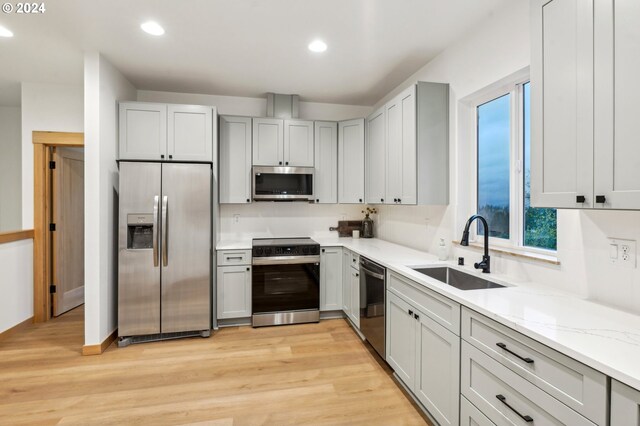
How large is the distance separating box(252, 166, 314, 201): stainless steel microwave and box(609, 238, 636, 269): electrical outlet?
Answer: 9.55 ft

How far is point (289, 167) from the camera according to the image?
3867 millimetres

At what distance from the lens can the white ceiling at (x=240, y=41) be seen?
2.25m

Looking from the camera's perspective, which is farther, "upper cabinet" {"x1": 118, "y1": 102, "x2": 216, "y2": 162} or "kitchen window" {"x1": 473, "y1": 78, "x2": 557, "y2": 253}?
"upper cabinet" {"x1": 118, "y1": 102, "x2": 216, "y2": 162}

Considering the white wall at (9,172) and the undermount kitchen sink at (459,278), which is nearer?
the undermount kitchen sink at (459,278)

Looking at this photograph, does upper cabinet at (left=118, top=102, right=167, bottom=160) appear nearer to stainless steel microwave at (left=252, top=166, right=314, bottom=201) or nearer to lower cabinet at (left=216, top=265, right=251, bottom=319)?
stainless steel microwave at (left=252, top=166, right=314, bottom=201)

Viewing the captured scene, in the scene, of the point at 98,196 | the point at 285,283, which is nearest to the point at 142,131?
the point at 98,196

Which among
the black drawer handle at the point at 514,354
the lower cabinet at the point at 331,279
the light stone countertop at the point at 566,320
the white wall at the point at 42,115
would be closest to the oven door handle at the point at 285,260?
the lower cabinet at the point at 331,279

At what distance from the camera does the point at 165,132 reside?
→ 11.0 ft

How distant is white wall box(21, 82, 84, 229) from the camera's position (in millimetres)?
3691

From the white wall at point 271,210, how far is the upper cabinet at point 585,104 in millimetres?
3035

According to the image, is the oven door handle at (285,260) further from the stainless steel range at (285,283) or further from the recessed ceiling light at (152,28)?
the recessed ceiling light at (152,28)

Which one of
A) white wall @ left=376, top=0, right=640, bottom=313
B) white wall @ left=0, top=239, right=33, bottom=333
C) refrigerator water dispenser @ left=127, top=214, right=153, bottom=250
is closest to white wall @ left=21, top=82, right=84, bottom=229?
white wall @ left=0, top=239, right=33, bottom=333

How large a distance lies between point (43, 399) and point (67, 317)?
1981mm

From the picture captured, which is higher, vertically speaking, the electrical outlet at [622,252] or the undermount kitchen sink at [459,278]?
the electrical outlet at [622,252]
